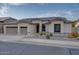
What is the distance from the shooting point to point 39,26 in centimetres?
1178

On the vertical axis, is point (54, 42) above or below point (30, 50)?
above

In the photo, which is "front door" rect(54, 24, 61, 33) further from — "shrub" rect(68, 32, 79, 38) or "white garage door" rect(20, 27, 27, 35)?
"white garage door" rect(20, 27, 27, 35)

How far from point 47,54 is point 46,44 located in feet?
0.66

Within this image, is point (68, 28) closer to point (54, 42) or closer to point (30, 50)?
point (54, 42)

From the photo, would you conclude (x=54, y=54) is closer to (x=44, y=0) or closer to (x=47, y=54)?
(x=47, y=54)

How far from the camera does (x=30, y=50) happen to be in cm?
1174

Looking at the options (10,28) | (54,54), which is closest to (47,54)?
(54,54)

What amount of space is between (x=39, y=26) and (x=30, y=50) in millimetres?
479

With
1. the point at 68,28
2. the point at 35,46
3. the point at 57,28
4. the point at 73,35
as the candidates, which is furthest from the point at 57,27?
the point at 35,46

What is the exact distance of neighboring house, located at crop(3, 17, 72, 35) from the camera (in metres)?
11.7

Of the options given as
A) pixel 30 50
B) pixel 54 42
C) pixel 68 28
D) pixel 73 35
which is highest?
pixel 68 28

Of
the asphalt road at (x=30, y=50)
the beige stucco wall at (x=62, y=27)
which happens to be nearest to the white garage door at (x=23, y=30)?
the asphalt road at (x=30, y=50)

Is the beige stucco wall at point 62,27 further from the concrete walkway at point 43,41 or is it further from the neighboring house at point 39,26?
the concrete walkway at point 43,41

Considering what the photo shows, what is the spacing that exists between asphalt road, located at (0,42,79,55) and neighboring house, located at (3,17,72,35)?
250 mm
